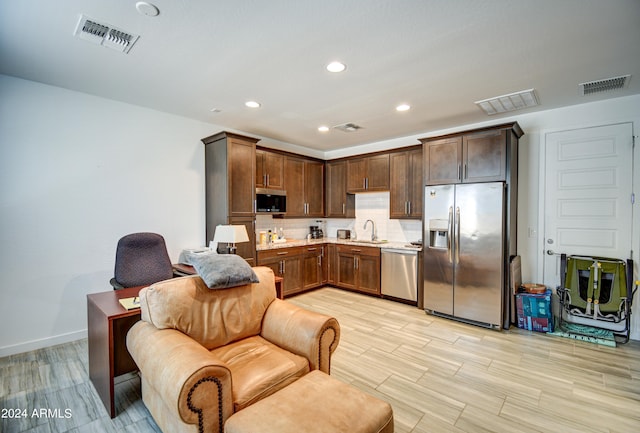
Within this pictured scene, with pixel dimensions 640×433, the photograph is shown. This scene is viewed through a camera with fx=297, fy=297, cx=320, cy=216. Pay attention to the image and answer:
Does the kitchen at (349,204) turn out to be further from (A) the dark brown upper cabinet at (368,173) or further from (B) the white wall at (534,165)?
(B) the white wall at (534,165)

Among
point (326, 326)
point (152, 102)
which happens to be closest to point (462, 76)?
point (326, 326)

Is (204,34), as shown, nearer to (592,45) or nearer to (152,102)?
(152,102)

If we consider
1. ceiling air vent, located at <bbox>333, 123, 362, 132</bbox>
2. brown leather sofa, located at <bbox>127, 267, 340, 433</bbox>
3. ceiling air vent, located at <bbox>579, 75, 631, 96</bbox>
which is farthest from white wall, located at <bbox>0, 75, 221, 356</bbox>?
ceiling air vent, located at <bbox>579, 75, 631, 96</bbox>

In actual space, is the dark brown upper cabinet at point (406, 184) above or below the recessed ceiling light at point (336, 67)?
below

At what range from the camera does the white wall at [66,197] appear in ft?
9.69

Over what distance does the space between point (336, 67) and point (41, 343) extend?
4073mm

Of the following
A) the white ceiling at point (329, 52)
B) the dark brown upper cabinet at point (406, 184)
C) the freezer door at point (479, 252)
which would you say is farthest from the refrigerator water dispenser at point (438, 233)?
the white ceiling at point (329, 52)

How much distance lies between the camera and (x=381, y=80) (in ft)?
9.65

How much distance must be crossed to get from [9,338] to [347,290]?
14.3 ft

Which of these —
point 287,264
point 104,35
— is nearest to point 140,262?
point 104,35

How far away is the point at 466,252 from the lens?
3.81 metres

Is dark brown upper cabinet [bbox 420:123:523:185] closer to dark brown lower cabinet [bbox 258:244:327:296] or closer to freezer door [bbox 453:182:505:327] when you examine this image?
freezer door [bbox 453:182:505:327]

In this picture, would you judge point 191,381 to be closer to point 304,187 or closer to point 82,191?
point 82,191

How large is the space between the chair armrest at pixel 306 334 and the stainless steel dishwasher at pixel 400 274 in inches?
106
